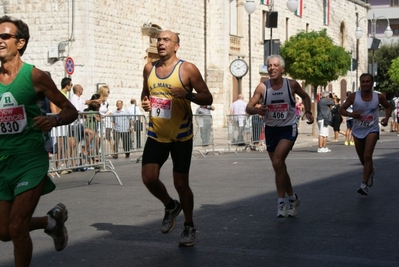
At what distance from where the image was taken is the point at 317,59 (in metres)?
36.1

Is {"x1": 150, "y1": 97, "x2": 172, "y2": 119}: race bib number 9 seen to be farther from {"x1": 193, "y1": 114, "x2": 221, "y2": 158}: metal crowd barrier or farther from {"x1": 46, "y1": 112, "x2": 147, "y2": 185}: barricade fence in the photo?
{"x1": 193, "y1": 114, "x2": 221, "y2": 158}: metal crowd barrier

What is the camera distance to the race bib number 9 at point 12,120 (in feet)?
19.1

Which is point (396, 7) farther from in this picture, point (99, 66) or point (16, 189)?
point (16, 189)

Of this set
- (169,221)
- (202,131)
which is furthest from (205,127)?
(169,221)

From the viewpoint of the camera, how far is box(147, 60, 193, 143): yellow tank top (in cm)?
789

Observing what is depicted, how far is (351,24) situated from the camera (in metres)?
65.4

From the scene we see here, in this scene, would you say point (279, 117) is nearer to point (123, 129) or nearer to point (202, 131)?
point (123, 129)

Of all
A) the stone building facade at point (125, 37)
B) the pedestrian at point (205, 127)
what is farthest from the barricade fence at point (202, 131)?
the stone building facade at point (125, 37)

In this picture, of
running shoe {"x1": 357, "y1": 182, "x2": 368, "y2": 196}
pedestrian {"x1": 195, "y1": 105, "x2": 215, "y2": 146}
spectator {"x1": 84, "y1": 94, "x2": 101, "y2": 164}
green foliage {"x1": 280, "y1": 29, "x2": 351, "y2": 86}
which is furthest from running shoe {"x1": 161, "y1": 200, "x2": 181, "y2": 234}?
green foliage {"x1": 280, "y1": 29, "x2": 351, "y2": 86}

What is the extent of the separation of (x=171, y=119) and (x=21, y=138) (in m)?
2.29

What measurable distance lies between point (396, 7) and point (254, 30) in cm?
4548

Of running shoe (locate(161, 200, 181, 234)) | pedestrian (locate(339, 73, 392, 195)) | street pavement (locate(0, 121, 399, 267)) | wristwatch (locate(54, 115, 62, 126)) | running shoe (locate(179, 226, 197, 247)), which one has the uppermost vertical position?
wristwatch (locate(54, 115, 62, 126))

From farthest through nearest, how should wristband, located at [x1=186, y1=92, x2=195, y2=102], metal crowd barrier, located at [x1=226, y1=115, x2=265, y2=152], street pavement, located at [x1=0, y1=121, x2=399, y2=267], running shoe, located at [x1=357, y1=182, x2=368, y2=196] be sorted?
metal crowd barrier, located at [x1=226, y1=115, x2=265, y2=152] → running shoe, located at [x1=357, y1=182, x2=368, y2=196] → wristband, located at [x1=186, y1=92, x2=195, y2=102] → street pavement, located at [x1=0, y1=121, x2=399, y2=267]

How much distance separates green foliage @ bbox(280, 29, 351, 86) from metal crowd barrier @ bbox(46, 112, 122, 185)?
2185cm
